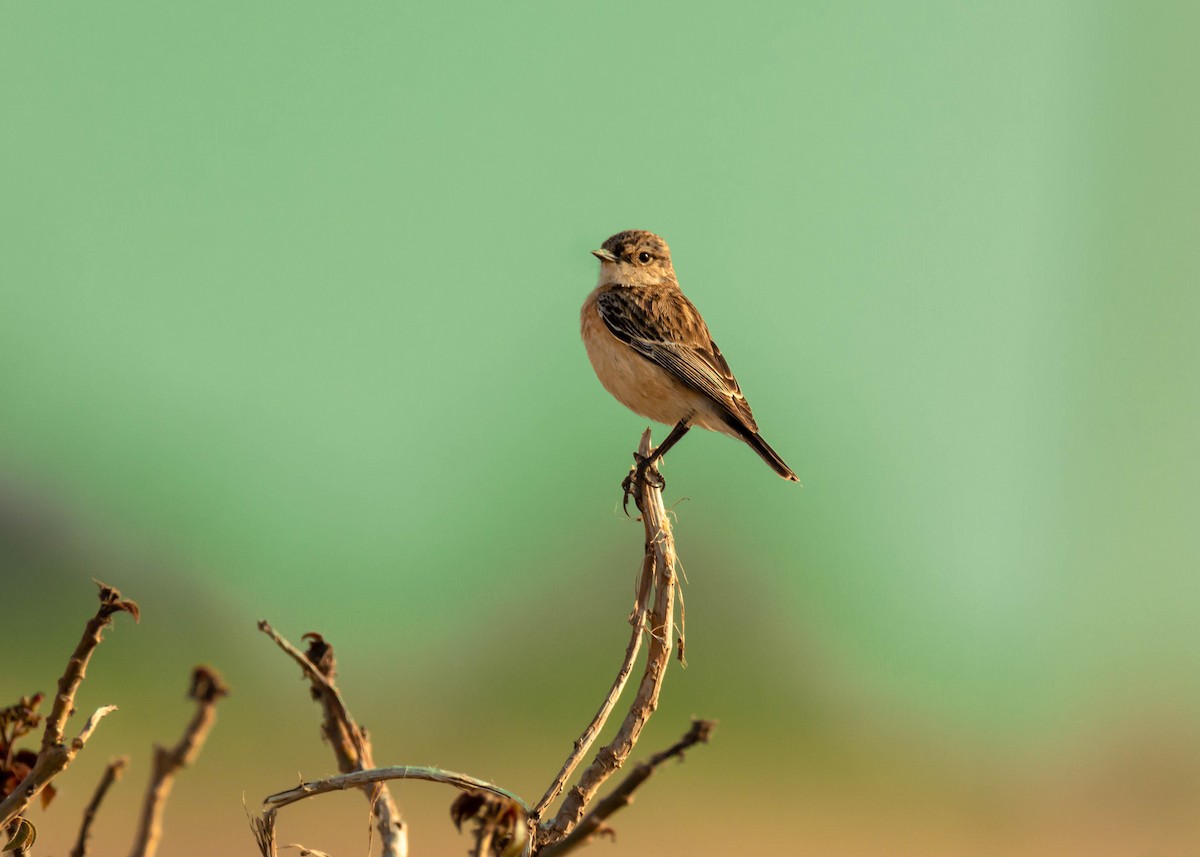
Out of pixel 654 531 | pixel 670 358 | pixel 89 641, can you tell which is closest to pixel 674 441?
pixel 670 358

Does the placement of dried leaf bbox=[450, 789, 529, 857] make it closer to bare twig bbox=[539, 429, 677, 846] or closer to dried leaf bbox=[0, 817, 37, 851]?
bare twig bbox=[539, 429, 677, 846]

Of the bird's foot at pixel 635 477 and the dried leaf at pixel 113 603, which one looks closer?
the dried leaf at pixel 113 603

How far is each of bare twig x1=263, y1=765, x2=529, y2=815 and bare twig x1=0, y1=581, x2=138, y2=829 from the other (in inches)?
10.1

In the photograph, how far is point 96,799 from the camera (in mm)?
1275

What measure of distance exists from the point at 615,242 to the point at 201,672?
7.56 m

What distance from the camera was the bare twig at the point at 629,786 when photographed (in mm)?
1196

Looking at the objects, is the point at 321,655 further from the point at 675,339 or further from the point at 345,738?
the point at 675,339

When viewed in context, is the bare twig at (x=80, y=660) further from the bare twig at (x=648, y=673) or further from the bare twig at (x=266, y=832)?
the bare twig at (x=648, y=673)

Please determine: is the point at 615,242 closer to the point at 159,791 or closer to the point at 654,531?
the point at 654,531

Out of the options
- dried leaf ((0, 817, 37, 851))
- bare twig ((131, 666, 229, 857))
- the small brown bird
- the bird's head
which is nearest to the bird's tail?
the small brown bird

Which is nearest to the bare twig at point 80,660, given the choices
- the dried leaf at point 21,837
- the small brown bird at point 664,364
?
the dried leaf at point 21,837

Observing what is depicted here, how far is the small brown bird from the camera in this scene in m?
6.80

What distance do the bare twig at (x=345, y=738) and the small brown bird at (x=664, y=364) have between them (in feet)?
14.5

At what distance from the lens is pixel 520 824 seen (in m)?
1.55
